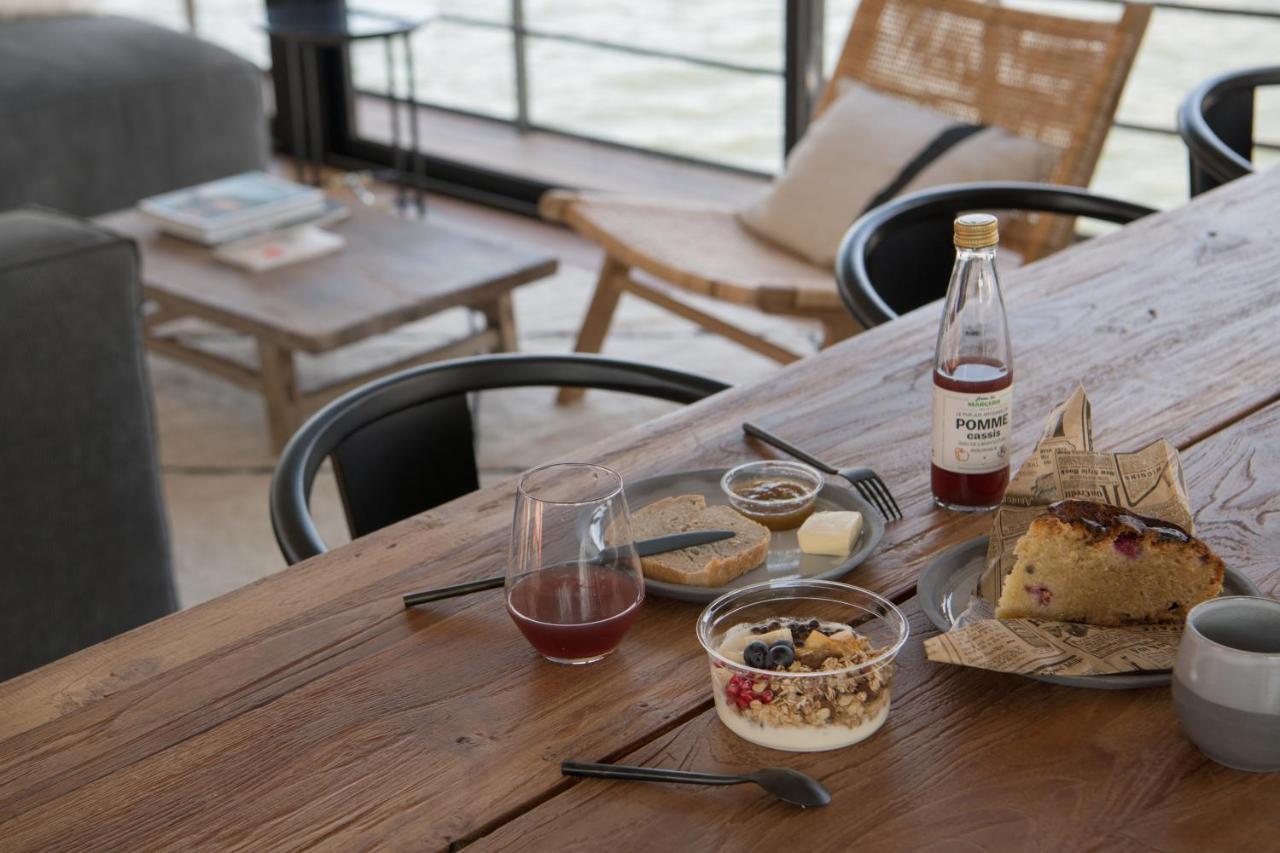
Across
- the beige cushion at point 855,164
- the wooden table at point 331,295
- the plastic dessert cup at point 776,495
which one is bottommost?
the wooden table at point 331,295

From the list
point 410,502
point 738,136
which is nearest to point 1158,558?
point 410,502

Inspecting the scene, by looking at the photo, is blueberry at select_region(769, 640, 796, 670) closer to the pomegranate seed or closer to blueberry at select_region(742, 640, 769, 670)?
blueberry at select_region(742, 640, 769, 670)

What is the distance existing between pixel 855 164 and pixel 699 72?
1.34 metres

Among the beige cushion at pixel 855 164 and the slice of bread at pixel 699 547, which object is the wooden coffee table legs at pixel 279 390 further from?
the slice of bread at pixel 699 547

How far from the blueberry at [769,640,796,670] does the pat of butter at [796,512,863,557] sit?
0.64ft

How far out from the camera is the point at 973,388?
3.60ft

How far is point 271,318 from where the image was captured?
285 cm

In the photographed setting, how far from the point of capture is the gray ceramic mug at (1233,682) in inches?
32.1

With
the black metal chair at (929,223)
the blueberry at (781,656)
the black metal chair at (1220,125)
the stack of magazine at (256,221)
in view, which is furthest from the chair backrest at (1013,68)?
the blueberry at (781,656)

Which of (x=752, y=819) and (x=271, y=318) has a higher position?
(x=752, y=819)

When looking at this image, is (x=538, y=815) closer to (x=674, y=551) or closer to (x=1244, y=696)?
(x=674, y=551)

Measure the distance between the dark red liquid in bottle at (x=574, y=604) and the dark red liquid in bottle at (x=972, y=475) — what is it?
298mm

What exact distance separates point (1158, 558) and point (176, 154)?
3672 mm

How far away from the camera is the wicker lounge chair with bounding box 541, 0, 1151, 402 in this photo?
2840mm
